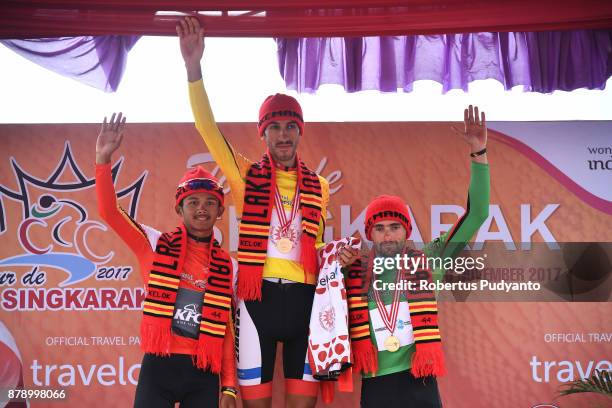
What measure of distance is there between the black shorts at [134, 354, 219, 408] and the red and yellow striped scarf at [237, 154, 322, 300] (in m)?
0.50

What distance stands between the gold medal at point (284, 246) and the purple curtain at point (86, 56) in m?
1.61

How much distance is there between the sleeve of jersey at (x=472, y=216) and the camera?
388 centimetres

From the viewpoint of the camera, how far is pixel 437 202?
4965 mm

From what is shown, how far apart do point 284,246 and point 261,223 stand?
0.58 feet

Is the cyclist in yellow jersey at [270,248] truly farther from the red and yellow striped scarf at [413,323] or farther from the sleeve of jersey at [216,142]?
the red and yellow striped scarf at [413,323]

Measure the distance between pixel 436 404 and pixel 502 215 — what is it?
68.8 inches

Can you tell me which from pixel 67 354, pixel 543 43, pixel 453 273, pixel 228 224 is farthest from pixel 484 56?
pixel 67 354

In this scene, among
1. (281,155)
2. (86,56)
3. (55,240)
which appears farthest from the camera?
(55,240)

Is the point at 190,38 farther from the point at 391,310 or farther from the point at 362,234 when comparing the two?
the point at 362,234

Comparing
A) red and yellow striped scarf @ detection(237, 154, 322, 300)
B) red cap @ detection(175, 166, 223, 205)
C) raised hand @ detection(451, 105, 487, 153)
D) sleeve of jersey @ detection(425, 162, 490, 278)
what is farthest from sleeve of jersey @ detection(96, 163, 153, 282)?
raised hand @ detection(451, 105, 487, 153)

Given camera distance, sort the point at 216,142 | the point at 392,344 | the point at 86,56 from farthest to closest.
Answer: the point at 86,56 → the point at 216,142 → the point at 392,344

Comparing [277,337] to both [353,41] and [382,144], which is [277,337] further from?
[353,41]

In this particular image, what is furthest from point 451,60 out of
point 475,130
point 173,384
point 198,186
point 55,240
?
point 55,240

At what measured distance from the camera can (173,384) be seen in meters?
3.56
